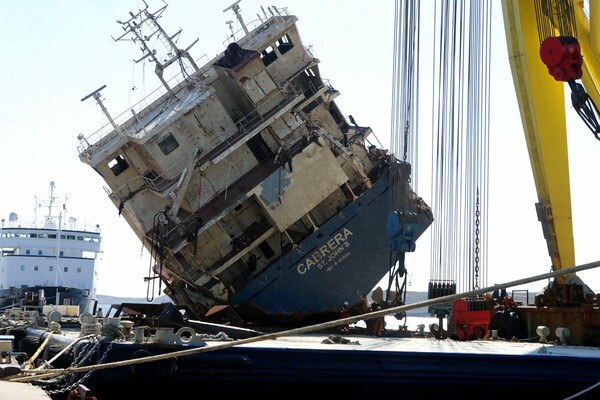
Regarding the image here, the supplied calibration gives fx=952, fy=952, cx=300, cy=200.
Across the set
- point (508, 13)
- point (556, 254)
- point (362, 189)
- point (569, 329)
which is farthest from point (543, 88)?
point (362, 189)

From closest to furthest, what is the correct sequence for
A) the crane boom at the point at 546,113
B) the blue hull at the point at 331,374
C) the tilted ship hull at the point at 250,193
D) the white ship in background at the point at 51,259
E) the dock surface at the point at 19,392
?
the dock surface at the point at 19,392 → the blue hull at the point at 331,374 → the crane boom at the point at 546,113 → the tilted ship hull at the point at 250,193 → the white ship in background at the point at 51,259

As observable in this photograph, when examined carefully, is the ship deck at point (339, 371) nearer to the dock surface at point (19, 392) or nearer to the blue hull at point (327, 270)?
the dock surface at point (19, 392)

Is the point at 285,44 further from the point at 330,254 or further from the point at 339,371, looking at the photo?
the point at 339,371

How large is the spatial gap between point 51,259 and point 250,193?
28.1m

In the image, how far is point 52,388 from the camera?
12.2m

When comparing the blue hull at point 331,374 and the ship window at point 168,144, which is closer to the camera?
the blue hull at point 331,374

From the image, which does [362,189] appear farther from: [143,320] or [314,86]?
[143,320]

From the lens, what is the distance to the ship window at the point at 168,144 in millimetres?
24016

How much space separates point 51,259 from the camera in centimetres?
4912

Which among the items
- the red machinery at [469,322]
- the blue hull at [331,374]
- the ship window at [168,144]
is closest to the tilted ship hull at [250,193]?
the ship window at [168,144]

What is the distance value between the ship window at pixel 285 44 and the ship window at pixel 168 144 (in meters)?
4.12

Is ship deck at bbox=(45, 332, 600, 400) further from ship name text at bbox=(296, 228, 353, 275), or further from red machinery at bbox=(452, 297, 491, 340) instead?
ship name text at bbox=(296, 228, 353, 275)

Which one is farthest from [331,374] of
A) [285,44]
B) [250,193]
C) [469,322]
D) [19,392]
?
[285,44]

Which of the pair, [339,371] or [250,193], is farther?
[250,193]
